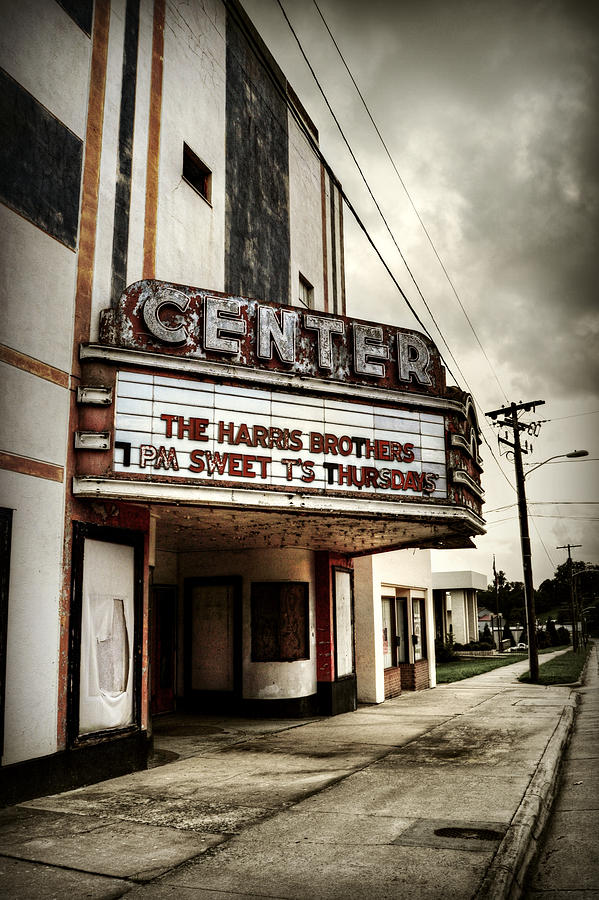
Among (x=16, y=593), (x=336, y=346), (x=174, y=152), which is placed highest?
(x=174, y=152)

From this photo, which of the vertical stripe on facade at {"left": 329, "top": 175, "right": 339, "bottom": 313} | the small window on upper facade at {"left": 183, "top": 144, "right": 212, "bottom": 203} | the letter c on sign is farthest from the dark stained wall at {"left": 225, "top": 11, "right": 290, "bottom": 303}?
the letter c on sign

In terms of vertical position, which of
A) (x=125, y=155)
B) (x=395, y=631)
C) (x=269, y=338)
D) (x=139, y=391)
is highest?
(x=125, y=155)

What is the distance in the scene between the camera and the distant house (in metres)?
54.1

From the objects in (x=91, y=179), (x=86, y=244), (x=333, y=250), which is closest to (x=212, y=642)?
(x=86, y=244)

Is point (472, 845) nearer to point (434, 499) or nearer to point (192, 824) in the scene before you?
point (192, 824)

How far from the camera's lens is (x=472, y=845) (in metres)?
6.22

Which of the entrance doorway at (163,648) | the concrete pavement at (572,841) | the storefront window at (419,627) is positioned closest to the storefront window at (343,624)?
the entrance doorway at (163,648)

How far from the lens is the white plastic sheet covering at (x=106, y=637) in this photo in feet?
29.8

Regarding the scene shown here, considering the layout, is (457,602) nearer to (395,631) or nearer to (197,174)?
(395,631)

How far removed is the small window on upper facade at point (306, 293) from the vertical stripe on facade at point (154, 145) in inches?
237

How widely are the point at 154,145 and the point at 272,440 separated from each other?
5.27 meters

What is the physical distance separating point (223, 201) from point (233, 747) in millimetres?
9590

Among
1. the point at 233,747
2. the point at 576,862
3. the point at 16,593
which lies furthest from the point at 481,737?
the point at 16,593

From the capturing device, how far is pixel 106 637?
9516 mm
